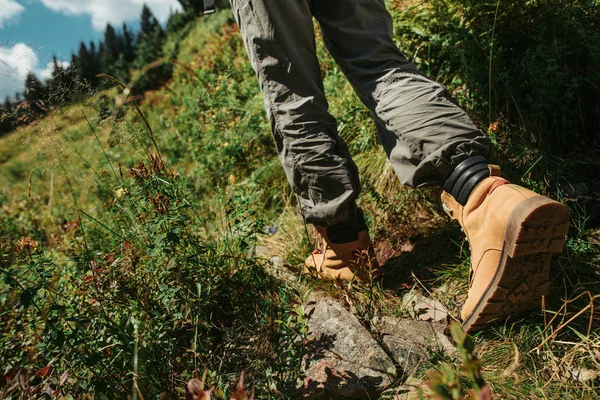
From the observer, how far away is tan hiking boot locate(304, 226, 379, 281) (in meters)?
1.78

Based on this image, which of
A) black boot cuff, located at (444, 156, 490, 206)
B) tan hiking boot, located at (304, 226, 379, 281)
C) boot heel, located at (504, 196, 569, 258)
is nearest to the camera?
boot heel, located at (504, 196, 569, 258)

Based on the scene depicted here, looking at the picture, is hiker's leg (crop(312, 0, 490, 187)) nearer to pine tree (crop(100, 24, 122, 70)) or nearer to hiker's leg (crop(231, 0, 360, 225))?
hiker's leg (crop(231, 0, 360, 225))

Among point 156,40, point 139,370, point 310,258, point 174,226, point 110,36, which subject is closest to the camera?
point 139,370

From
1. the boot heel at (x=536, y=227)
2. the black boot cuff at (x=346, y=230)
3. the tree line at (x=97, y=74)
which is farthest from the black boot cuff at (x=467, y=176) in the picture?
the tree line at (x=97, y=74)

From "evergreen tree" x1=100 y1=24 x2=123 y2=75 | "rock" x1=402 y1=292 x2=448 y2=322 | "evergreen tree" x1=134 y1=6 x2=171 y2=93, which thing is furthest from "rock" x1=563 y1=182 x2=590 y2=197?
"evergreen tree" x1=100 y1=24 x2=123 y2=75

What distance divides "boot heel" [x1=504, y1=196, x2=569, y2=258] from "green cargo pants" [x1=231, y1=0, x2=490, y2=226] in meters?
0.33

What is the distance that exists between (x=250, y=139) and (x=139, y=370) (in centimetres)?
234

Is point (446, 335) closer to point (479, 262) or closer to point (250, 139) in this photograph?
point (479, 262)

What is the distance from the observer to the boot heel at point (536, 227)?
1.19 metres

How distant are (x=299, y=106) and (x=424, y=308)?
935 millimetres

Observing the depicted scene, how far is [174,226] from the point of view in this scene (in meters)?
1.58

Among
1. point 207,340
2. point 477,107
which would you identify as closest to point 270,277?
point 207,340

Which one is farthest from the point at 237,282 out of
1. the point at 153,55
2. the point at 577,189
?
the point at 153,55

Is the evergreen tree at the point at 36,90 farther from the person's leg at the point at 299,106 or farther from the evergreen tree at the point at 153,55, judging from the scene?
the evergreen tree at the point at 153,55
